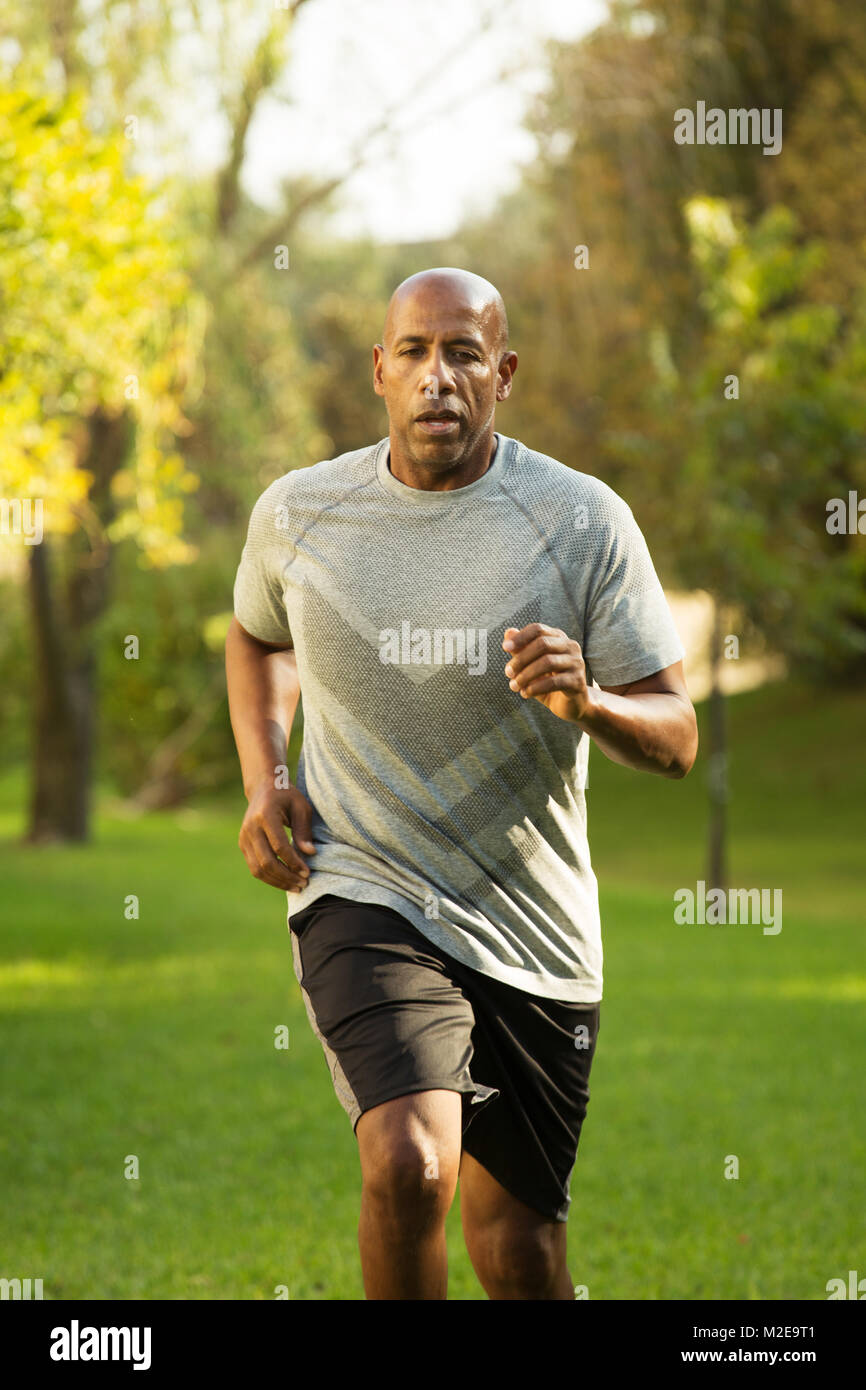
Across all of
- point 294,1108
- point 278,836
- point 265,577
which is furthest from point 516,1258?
point 294,1108

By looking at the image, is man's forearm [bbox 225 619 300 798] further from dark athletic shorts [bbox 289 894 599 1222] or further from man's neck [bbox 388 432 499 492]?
man's neck [bbox 388 432 499 492]

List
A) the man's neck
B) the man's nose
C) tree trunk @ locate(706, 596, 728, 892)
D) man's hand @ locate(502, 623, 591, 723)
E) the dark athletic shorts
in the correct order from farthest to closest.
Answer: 1. tree trunk @ locate(706, 596, 728, 892)
2. the man's neck
3. the man's nose
4. the dark athletic shorts
5. man's hand @ locate(502, 623, 591, 723)

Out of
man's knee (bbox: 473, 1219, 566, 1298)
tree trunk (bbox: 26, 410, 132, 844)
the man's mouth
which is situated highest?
tree trunk (bbox: 26, 410, 132, 844)

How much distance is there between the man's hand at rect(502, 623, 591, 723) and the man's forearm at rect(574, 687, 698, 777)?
0.35ft

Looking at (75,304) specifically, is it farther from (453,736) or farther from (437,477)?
(453,736)

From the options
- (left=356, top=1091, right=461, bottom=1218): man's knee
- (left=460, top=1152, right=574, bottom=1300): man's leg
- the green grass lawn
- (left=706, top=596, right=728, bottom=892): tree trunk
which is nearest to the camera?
(left=356, top=1091, right=461, bottom=1218): man's knee

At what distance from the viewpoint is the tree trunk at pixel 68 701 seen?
18719mm

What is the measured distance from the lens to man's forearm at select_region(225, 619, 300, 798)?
3.56 metres

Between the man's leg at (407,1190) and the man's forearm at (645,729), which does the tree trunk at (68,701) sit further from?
the man's leg at (407,1190)

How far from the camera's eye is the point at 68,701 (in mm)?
19016

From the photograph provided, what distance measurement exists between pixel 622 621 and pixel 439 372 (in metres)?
0.61

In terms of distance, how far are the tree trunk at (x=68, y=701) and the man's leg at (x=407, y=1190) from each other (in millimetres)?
15964

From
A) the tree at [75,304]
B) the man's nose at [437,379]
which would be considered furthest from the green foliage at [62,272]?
the man's nose at [437,379]

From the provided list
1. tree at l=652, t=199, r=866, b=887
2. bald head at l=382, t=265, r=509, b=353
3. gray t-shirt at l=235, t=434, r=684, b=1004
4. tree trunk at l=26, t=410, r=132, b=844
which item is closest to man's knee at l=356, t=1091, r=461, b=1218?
gray t-shirt at l=235, t=434, r=684, b=1004
